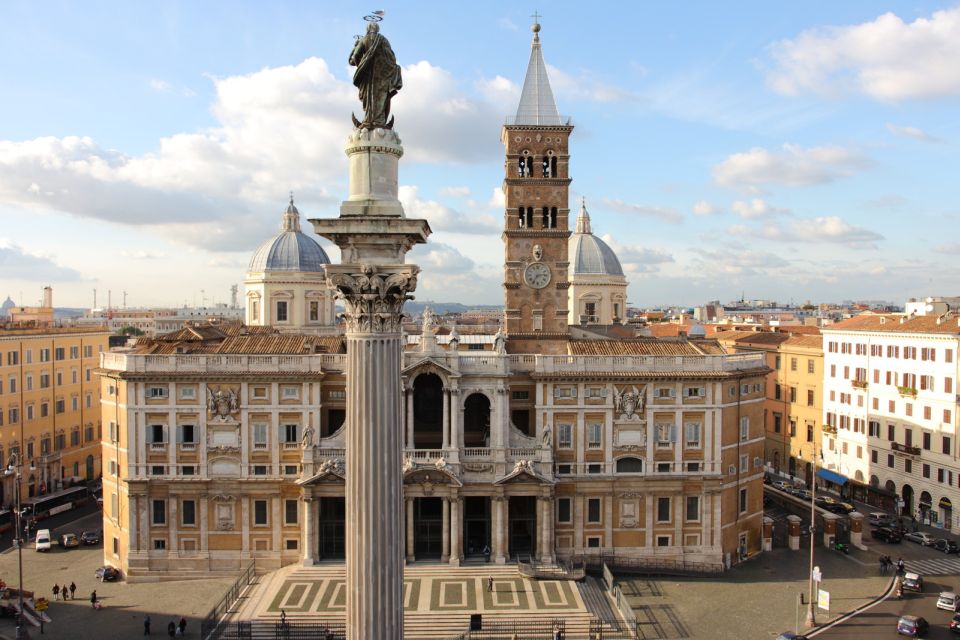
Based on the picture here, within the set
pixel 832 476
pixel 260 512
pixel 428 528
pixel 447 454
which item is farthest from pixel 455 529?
pixel 832 476

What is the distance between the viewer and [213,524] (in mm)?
48656

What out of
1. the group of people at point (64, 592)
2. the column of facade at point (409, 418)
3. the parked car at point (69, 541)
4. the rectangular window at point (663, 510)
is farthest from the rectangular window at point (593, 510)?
the parked car at point (69, 541)

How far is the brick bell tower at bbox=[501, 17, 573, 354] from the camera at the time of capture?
55969mm

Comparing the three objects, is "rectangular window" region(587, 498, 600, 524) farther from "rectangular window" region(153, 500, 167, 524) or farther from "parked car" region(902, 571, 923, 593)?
"rectangular window" region(153, 500, 167, 524)

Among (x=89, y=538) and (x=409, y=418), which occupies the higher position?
(x=409, y=418)

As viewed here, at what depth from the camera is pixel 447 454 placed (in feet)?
158

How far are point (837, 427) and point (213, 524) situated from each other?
5780 centimetres

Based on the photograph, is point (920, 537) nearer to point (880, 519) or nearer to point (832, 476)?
point (880, 519)

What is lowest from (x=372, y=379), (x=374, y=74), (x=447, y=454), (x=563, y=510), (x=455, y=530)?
(x=455, y=530)

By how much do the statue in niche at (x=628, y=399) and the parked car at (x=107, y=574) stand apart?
3459 cm

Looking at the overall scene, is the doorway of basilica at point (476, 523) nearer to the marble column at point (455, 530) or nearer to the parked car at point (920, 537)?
the marble column at point (455, 530)

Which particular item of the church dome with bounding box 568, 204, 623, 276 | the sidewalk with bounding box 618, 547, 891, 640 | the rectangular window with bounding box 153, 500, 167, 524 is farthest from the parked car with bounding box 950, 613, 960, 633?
the church dome with bounding box 568, 204, 623, 276

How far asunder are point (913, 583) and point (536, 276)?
1250 inches

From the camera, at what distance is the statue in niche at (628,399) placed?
49938 millimetres
